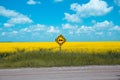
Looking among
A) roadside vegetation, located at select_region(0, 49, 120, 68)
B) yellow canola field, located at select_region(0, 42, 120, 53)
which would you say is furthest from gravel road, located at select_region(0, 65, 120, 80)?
yellow canola field, located at select_region(0, 42, 120, 53)

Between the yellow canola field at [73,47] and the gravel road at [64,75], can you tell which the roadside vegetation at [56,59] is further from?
the gravel road at [64,75]

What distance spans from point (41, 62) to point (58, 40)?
177 inches

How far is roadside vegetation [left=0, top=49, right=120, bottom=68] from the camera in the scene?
20.5m

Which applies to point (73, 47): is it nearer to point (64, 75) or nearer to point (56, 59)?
point (56, 59)

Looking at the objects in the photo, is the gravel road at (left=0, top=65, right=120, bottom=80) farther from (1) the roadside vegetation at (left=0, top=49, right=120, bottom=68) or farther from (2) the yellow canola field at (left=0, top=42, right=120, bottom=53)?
(2) the yellow canola field at (left=0, top=42, right=120, bottom=53)

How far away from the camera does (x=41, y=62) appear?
2083cm

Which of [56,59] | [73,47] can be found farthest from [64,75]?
[73,47]

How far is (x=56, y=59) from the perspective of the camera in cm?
2192

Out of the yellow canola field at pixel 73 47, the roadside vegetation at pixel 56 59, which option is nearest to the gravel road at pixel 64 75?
the roadside vegetation at pixel 56 59

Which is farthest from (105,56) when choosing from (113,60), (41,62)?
(41,62)

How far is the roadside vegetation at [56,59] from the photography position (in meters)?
20.5

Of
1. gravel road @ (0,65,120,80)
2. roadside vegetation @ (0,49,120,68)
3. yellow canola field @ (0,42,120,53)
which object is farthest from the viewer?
yellow canola field @ (0,42,120,53)

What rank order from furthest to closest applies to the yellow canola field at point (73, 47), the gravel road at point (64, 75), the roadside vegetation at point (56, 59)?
the yellow canola field at point (73, 47)
the roadside vegetation at point (56, 59)
the gravel road at point (64, 75)

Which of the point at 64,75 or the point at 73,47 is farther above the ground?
the point at 73,47
